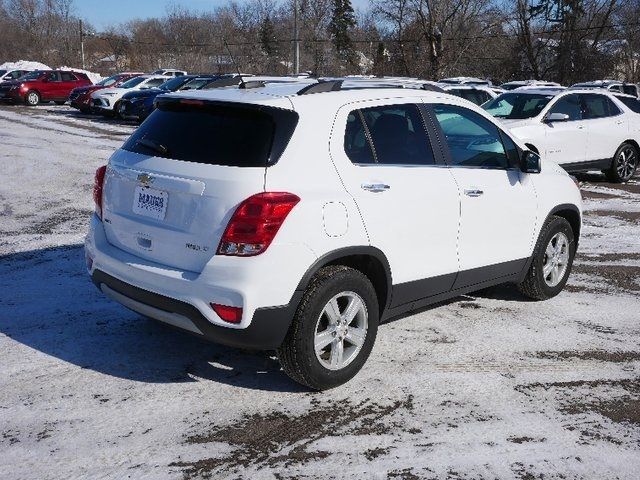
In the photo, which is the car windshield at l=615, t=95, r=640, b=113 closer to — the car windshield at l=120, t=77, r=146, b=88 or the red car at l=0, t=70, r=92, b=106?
the car windshield at l=120, t=77, r=146, b=88

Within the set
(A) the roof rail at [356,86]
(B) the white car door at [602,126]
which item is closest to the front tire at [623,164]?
(B) the white car door at [602,126]

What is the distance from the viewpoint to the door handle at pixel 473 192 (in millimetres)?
4863

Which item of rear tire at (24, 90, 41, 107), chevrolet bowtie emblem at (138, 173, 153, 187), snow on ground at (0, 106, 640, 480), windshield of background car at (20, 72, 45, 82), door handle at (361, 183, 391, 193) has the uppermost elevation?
windshield of background car at (20, 72, 45, 82)

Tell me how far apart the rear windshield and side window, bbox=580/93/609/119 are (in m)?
10.3

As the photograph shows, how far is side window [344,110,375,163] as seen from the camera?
4.20 meters

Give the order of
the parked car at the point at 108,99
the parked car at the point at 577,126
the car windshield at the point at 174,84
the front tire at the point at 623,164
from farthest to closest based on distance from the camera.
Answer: the parked car at the point at 108,99, the car windshield at the point at 174,84, the front tire at the point at 623,164, the parked car at the point at 577,126

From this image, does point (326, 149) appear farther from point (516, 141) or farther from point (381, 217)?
point (516, 141)

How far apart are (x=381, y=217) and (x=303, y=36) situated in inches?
2301

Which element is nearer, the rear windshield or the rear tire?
the rear windshield

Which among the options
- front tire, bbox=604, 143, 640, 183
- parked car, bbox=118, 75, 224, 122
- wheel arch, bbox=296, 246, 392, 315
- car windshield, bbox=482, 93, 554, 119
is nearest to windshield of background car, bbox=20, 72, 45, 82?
parked car, bbox=118, 75, 224, 122

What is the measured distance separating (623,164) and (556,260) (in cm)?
834

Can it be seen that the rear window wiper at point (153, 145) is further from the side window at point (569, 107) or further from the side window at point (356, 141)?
the side window at point (569, 107)

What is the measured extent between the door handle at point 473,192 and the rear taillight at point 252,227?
1715 millimetres

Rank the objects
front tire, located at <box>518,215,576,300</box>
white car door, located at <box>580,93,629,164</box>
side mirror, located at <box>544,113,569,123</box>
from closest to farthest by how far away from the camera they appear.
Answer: front tire, located at <box>518,215,576,300</box> → side mirror, located at <box>544,113,569,123</box> → white car door, located at <box>580,93,629,164</box>
